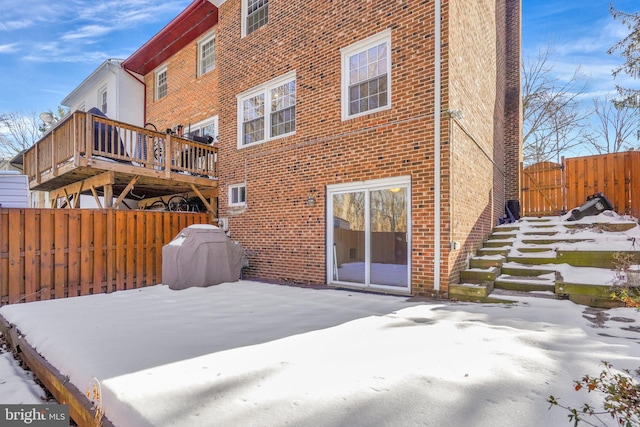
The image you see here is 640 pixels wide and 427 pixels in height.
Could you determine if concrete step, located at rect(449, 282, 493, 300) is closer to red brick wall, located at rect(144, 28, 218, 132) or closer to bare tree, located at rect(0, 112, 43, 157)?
→ red brick wall, located at rect(144, 28, 218, 132)

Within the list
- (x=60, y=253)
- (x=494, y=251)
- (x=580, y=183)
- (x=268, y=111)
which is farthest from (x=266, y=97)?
(x=580, y=183)

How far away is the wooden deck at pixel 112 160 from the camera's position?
291 inches

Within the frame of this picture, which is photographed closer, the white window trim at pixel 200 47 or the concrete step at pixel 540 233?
the concrete step at pixel 540 233

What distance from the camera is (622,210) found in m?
8.11

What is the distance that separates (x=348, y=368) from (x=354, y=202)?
14.1 feet

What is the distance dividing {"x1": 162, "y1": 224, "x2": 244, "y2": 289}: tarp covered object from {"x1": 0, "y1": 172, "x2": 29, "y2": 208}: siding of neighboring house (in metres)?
4.28

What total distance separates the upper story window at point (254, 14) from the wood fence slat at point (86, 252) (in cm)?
633

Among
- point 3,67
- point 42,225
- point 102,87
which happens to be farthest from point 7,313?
point 3,67

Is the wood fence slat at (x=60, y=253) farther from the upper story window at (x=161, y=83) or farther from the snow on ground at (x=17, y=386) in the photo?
the upper story window at (x=161, y=83)

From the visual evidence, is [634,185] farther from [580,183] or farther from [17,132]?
[17,132]

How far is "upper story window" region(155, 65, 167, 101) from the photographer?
45.5 feet

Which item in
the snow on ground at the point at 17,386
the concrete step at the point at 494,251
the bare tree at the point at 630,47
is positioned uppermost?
the bare tree at the point at 630,47

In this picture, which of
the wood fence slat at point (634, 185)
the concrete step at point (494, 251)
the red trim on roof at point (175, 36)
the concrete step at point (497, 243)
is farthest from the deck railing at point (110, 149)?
the wood fence slat at point (634, 185)

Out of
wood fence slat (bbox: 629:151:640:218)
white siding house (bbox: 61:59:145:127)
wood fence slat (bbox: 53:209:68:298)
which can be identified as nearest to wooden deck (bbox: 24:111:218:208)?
wood fence slat (bbox: 53:209:68:298)
